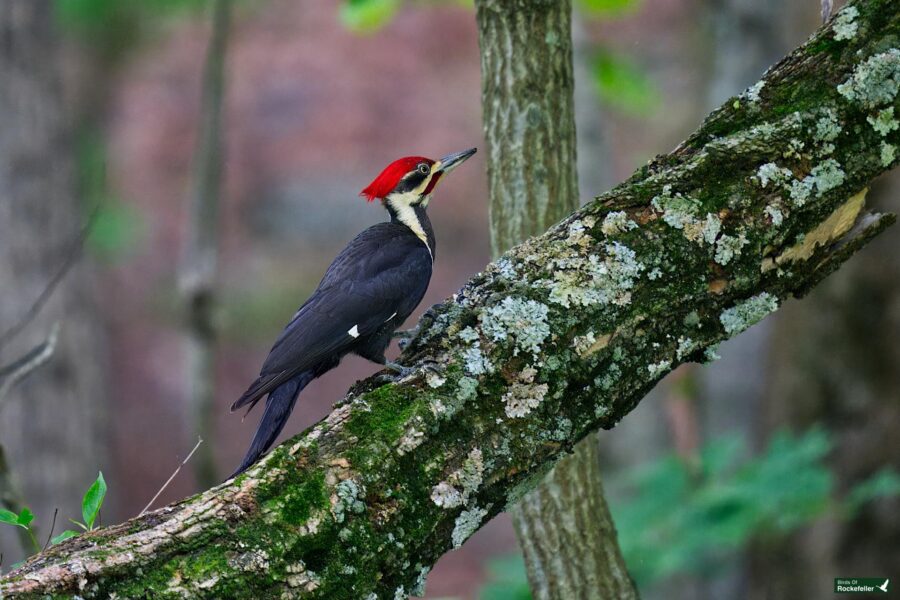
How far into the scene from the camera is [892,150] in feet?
7.29

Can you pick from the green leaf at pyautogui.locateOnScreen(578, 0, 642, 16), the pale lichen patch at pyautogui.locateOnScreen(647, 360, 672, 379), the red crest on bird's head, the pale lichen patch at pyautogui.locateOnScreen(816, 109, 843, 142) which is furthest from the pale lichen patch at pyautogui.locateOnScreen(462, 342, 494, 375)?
the green leaf at pyautogui.locateOnScreen(578, 0, 642, 16)

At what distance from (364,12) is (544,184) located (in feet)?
4.89

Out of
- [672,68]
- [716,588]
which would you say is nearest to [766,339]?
[716,588]

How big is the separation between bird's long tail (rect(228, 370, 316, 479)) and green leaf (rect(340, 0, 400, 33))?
1781 millimetres

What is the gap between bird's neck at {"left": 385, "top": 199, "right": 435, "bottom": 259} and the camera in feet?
12.3

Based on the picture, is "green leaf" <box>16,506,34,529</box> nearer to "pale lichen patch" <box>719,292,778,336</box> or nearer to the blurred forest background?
the blurred forest background

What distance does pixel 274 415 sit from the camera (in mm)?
2572

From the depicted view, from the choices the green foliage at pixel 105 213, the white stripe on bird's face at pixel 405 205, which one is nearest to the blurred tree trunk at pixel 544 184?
the white stripe on bird's face at pixel 405 205

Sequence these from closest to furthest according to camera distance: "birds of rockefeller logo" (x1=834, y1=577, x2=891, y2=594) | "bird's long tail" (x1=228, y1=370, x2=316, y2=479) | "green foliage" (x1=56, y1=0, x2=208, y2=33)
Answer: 1. "bird's long tail" (x1=228, y1=370, x2=316, y2=479)
2. "birds of rockefeller logo" (x1=834, y1=577, x2=891, y2=594)
3. "green foliage" (x1=56, y1=0, x2=208, y2=33)

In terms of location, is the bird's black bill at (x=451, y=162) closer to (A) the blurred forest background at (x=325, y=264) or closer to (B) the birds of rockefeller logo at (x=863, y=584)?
(A) the blurred forest background at (x=325, y=264)

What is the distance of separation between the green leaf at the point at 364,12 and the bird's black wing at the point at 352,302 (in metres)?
1.07

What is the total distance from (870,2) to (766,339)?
4292 mm

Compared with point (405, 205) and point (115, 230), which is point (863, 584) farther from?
point (115, 230)

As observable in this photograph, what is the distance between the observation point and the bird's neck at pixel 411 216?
374cm
